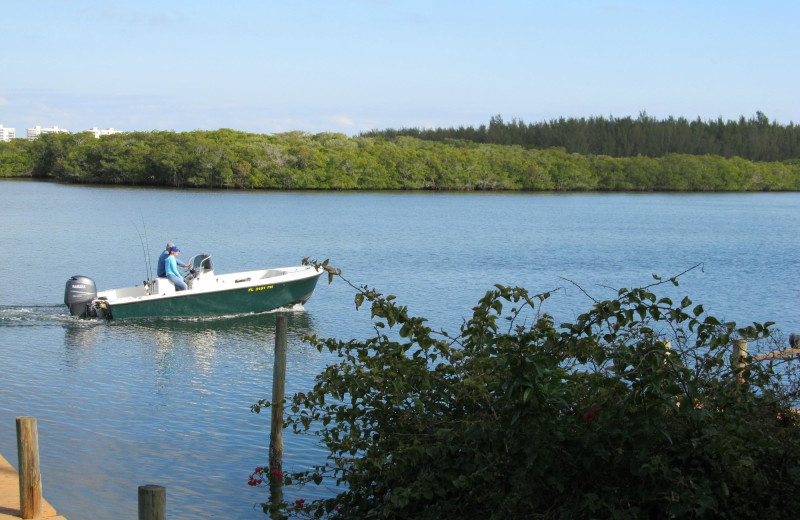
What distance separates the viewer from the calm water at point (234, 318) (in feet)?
36.5

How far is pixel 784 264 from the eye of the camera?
→ 35.8 metres

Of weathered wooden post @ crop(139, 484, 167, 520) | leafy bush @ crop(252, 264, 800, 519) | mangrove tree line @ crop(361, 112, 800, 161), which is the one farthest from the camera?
mangrove tree line @ crop(361, 112, 800, 161)

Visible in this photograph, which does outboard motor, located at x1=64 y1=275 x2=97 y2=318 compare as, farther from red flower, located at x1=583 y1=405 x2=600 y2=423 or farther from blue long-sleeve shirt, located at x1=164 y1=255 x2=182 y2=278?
red flower, located at x1=583 y1=405 x2=600 y2=423

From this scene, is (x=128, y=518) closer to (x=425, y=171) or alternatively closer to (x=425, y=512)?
(x=425, y=512)

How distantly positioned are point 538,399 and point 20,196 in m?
76.4

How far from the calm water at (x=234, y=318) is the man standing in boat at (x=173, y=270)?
0.84m

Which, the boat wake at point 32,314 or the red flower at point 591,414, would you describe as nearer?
the red flower at point 591,414

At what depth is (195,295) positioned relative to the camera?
19797mm

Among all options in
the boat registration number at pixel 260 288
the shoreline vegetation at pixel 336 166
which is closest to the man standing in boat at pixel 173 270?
the boat registration number at pixel 260 288

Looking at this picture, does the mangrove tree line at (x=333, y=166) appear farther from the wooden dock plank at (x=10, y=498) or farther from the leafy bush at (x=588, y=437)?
the leafy bush at (x=588, y=437)

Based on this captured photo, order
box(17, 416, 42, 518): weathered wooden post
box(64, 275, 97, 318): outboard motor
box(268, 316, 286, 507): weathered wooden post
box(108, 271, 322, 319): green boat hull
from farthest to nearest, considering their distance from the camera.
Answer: box(108, 271, 322, 319): green boat hull → box(64, 275, 97, 318): outboard motor → box(268, 316, 286, 507): weathered wooden post → box(17, 416, 42, 518): weathered wooden post

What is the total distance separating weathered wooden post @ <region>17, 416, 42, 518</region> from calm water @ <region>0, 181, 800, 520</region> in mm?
1910

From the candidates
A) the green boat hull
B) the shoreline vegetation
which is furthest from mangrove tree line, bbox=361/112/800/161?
the green boat hull

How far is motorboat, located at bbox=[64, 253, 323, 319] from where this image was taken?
763 inches
